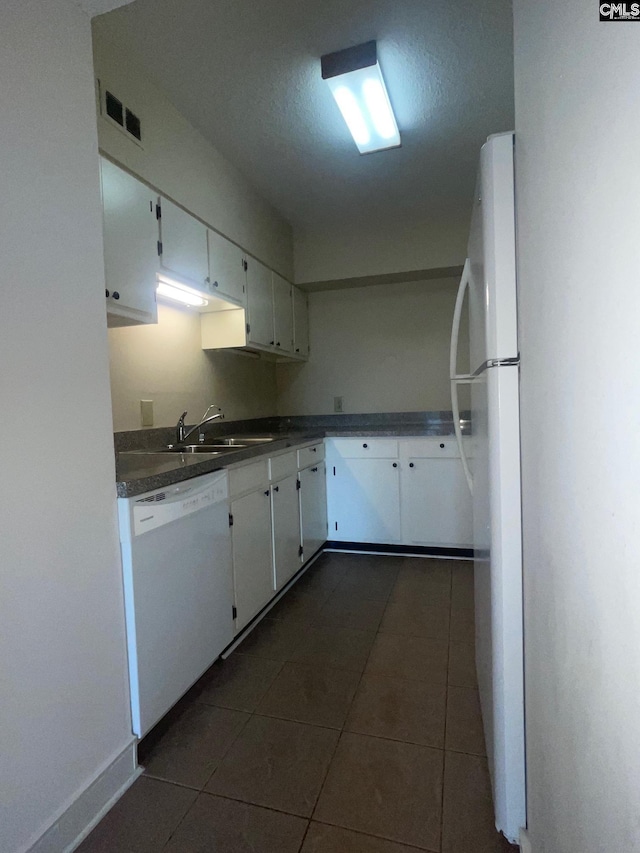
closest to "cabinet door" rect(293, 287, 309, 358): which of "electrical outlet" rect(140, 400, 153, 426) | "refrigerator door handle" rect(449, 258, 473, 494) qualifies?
"electrical outlet" rect(140, 400, 153, 426)

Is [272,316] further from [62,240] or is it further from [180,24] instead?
[62,240]

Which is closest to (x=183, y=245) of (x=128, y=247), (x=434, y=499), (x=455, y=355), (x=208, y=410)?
(x=128, y=247)

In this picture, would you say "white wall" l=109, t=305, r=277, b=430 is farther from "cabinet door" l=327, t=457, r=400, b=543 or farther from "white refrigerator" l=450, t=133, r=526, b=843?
"white refrigerator" l=450, t=133, r=526, b=843

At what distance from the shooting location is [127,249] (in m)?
1.65

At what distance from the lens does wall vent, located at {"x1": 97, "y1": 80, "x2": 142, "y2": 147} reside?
1.56 metres

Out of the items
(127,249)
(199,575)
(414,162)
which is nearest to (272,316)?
(414,162)

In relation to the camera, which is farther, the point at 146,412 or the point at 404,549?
the point at 404,549

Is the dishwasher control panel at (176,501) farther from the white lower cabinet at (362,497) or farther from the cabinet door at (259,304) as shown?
the white lower cabinet at (362,497)

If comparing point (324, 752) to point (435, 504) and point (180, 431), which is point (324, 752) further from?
point (435, 504)

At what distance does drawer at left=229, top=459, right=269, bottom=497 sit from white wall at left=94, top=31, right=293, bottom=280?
1281 mm

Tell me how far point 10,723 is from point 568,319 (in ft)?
4.49

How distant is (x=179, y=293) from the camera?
2.27 m

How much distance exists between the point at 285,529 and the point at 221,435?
88 cm

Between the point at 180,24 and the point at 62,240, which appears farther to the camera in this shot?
the point at 180,24
